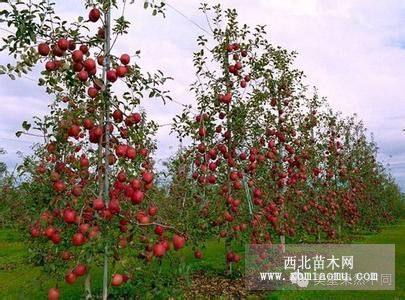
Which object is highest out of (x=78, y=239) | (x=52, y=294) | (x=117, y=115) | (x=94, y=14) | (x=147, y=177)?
(x=94, y=14)

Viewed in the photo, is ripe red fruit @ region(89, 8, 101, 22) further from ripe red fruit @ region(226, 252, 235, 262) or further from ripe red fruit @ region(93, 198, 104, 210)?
ripe red fruit @ region(226, 252, 235, 262)

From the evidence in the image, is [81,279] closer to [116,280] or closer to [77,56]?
[116,280]

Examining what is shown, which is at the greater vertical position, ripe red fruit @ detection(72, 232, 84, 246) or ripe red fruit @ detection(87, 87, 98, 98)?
ripe red fruit @ detection(87, 87, 98, 98)

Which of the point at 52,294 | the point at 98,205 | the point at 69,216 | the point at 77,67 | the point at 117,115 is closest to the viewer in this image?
the point at 52,294

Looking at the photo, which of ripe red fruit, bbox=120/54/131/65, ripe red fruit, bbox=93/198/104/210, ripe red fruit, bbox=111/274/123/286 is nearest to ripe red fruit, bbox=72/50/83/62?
ripe red fruit, bbox=120/54/131/65

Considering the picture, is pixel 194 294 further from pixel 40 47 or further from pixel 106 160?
pixel 40 47

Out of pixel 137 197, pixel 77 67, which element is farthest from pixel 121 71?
pixel 137 197

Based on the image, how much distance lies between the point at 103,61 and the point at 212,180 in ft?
17.5

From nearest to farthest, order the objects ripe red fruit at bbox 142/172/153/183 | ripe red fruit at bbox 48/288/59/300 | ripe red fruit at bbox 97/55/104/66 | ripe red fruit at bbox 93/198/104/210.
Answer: ripe red fruit at bbox 48/288/59/300 → ripe red fruit at bbox 93/198/104/210 → ripe red fruit at bbox 142/172/153/183 → ripe red fruit at bbox 97/55/104/66

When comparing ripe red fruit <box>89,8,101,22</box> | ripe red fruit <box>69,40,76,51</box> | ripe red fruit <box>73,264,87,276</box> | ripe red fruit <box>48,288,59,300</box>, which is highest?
ripe red fruit <box>89,8,101,22</box>

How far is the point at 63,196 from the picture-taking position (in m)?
4.99

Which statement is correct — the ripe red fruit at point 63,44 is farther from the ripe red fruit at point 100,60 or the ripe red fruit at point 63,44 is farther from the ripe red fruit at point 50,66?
the ripe red fruit at point 100,60

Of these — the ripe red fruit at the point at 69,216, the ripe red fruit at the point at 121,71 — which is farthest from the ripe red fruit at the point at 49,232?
the ripe red fruit at the point at 121,71

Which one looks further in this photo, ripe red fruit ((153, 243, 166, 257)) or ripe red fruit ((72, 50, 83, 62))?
ripe red fruit ((72, 50, 83, 62))
